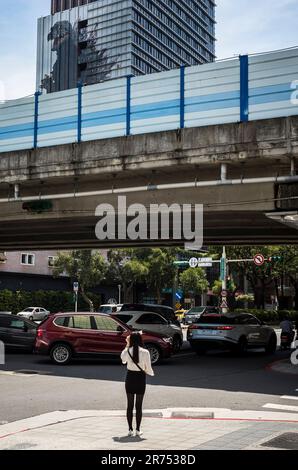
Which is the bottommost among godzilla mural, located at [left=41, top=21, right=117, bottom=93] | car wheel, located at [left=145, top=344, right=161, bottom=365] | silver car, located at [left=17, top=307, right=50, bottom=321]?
silver car, located at [left=17, top=307, right=50, bottom=321]

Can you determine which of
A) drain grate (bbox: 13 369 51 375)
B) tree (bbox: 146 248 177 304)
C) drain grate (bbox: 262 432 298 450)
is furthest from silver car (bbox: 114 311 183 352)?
tree (bbox: 146 248 177 304)

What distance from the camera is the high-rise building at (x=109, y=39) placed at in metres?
138

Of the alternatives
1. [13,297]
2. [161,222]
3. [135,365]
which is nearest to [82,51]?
[13,297]

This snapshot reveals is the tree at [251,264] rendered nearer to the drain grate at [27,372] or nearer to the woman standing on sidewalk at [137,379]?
the drain grate at [27,372]

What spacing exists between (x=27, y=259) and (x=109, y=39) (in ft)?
312

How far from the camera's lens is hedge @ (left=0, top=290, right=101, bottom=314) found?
165 ft

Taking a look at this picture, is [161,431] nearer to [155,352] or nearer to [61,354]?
[155,352]

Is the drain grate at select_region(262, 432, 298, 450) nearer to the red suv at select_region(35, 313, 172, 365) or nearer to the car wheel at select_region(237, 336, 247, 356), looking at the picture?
the red suv at select_region(35, 313, 172, 365)

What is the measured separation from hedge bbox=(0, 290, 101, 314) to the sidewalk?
136 feet

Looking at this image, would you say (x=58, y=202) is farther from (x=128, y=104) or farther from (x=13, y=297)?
(x=13, y=297)

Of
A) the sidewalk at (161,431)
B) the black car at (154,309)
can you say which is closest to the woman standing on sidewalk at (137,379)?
the sidewalk at (161,431)

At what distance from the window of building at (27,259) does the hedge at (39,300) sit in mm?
4353

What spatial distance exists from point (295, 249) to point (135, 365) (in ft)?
139

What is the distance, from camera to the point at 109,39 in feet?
459
